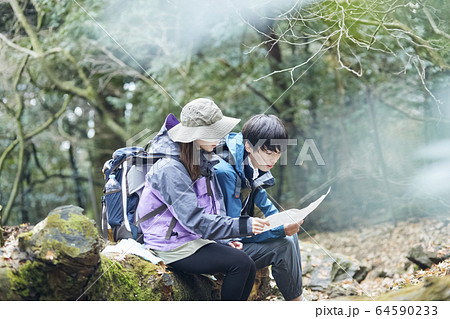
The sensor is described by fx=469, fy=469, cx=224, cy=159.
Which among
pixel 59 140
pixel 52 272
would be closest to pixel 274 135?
pixel 52 272

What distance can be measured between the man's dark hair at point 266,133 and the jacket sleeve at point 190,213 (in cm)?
43

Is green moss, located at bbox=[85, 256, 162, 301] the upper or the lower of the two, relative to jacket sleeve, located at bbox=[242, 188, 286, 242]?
lower

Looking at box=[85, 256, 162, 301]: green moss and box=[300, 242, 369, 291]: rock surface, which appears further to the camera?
box=[300, 242, 369, 291]: rock surface

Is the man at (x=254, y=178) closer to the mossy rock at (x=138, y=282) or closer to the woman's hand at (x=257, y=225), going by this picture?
the woman's hand at (x=257, y=225)

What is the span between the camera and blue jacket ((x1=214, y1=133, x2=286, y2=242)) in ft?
7.06

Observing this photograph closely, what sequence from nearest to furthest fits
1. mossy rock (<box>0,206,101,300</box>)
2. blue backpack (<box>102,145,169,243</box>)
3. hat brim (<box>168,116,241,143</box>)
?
1. mossy rock (<box>0,206,101,300</box>)
2. hat brim (<box>168,116,241,143</box>)
3. blue backpack (<box>102,145,169,243</box>)

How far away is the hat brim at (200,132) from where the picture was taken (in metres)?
2.00

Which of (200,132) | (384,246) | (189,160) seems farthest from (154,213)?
(384,246)

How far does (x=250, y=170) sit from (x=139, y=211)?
0.57 metres

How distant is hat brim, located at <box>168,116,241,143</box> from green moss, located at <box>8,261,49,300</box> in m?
0.74

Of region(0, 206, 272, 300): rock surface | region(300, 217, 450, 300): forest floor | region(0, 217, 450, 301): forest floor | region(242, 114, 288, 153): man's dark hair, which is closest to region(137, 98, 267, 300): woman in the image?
region(242, 114, 288, 153): man's dark hair

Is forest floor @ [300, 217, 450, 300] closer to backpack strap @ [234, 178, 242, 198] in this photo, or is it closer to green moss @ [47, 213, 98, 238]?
backpack strap @ [234, 178, 242, 198]
